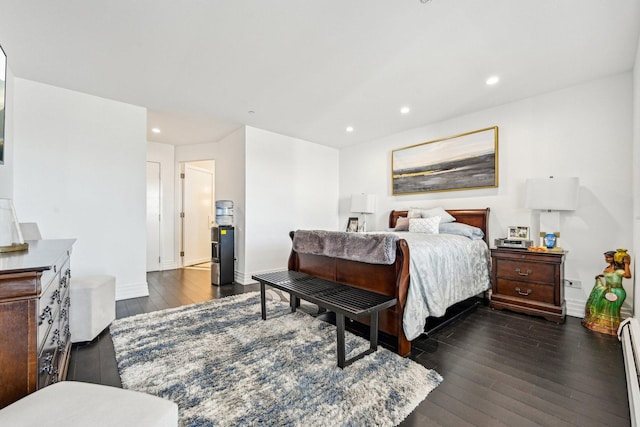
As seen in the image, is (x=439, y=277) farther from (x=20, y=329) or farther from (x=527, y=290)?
(x=20, y=329)

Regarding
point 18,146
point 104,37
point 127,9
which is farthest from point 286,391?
point 18,146

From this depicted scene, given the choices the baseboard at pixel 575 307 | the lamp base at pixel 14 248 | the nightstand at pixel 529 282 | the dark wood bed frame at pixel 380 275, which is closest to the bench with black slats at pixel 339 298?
the dark wood bed frame at pixel 380 275

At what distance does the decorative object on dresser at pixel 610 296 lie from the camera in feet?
8.10

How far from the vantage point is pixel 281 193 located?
4.87 meters

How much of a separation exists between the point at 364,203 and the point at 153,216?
13.7 ft

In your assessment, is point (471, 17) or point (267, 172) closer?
point (471, 17)

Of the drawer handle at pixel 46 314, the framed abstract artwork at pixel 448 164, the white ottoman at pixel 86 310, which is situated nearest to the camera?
the drawer handle at pixel 46 314

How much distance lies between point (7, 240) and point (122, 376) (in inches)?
42.0

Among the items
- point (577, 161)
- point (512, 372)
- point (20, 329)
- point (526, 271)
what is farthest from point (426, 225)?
point (20, 329)

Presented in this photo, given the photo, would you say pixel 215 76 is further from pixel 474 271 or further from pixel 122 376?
pixel 474 271

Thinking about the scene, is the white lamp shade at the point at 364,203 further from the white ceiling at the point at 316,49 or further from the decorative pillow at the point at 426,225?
the white ceiling at the point at 316,49

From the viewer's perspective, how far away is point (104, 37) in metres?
2.20

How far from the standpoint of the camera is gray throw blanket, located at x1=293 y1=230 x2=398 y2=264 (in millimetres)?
2145

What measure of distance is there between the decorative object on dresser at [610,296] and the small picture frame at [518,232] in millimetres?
714
